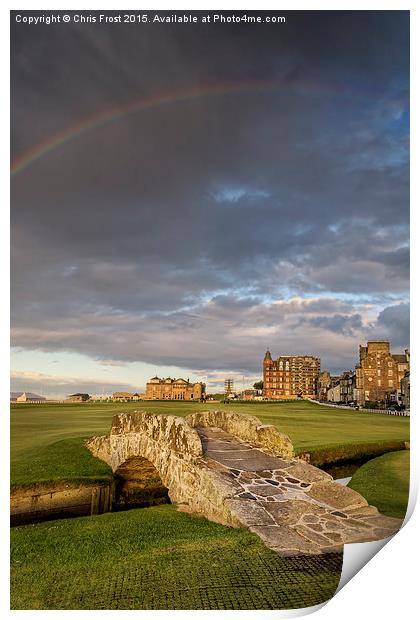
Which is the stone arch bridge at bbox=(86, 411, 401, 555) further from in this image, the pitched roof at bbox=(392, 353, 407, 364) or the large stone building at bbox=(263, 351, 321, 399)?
the pitched roof at bbox=(392, 353, 407, 364)

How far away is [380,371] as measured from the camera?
2225 centimetres

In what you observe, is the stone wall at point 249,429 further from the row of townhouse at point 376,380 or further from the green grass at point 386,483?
the row of townhouse at point 376,380

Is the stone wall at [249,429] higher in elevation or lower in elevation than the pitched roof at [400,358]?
lower

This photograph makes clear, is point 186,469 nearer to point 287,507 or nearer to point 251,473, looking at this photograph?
point 251,473

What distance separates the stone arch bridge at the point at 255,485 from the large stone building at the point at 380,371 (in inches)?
445

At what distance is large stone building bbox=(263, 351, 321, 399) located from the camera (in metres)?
22.1

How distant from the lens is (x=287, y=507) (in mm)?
7465

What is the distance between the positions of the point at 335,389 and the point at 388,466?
1348cm

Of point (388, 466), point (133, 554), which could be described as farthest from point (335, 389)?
point (133, 554)

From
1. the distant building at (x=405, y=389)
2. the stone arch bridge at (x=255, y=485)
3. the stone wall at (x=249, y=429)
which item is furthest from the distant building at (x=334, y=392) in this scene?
the stone arch bridge at (x=255, y=485)

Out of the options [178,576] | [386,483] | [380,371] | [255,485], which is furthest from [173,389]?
[178,576]

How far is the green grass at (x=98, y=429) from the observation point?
13.9 meters

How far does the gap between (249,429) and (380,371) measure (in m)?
13.3

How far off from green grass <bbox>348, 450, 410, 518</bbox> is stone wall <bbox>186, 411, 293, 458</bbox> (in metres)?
2.27
